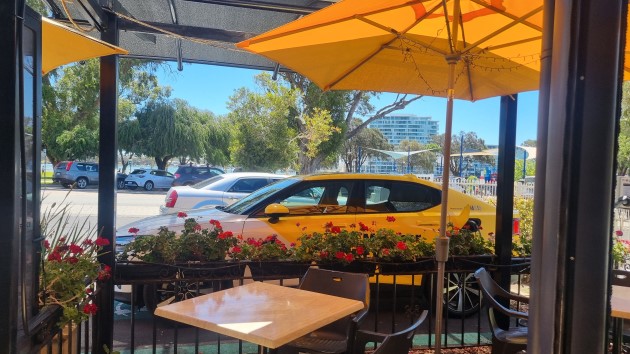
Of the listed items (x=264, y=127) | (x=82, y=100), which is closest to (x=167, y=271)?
(x=264, y=127)

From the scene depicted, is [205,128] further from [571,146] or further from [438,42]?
[571,146]

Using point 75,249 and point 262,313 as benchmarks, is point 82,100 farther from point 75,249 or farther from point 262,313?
point 262,313

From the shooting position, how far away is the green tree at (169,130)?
27812mm

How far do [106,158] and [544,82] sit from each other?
307 centimetres

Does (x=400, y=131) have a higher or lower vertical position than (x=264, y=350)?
higher

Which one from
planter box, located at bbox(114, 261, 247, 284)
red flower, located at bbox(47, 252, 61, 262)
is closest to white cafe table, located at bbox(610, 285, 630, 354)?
planter box, located at bbox(114, 261, 247, 284)

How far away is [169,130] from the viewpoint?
92.2ft

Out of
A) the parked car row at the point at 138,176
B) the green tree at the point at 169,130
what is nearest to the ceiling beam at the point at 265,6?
the parked car row at the point at 138,176

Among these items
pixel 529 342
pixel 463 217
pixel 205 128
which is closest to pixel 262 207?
pixel 463 217

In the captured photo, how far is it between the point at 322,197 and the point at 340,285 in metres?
2.39

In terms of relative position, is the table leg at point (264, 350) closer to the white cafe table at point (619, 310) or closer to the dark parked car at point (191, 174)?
the white cafe table at point (619, 310)

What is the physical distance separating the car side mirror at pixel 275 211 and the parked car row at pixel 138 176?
20295mm

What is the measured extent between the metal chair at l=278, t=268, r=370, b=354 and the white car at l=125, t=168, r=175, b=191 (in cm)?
2624

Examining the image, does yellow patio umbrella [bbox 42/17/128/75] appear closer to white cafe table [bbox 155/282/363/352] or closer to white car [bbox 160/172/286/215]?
white cafe table [bbox 155/282/363/352]
